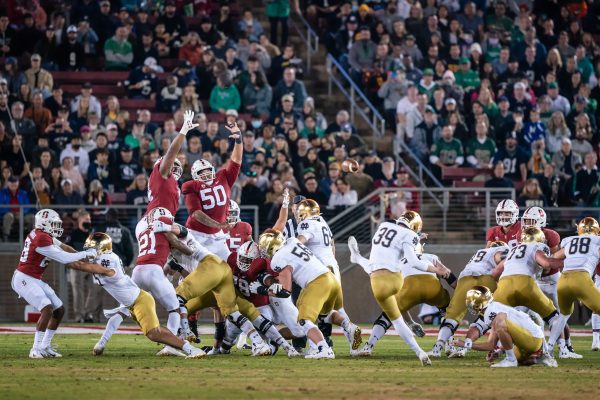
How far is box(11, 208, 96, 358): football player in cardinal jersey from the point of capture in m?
15.2

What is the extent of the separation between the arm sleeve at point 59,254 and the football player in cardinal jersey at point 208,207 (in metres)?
1.84

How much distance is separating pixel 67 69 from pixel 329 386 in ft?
54.3

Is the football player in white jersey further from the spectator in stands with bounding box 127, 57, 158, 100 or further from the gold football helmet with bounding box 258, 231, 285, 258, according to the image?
the spectator in stands with bounding box 127, 57, 158, 100

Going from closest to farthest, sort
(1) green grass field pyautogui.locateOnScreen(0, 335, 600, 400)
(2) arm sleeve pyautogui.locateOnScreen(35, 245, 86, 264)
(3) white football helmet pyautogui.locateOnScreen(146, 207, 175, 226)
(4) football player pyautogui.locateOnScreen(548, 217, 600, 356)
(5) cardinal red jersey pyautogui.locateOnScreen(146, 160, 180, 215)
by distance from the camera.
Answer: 1. (1) green grass field pyautogui.locateOnScreen(0, 335, 600, 400)
2. (2) arm sleeve pyautogui.locateOnScreen(35, 245, 86, 264)
3. (3) white football helmet pyautogui.locateOnScreen(146, 207, 175, 226)
4. (4) football player pyautogui.locateOnScreen(548, 217, 600, 356)
5. (5) cardinal red jersey pyautogui.locateOnScreen(146, 160, 180, 215)

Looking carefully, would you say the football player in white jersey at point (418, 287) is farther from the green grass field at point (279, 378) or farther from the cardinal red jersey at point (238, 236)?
the cardinal red jersey at point (238, 236)

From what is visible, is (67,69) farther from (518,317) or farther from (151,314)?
(518,317)

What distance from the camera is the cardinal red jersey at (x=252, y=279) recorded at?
15.6m

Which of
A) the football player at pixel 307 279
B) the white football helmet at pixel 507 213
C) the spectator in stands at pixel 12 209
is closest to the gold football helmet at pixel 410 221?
the football player at pixel 307 279

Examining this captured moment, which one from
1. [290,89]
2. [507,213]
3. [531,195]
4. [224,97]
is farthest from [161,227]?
[290,89]

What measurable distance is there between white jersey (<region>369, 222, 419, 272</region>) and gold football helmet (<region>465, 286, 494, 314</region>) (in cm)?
91

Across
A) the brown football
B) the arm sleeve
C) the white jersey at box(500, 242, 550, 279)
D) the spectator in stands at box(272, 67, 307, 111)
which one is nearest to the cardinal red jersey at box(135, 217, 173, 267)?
the arm sleeve

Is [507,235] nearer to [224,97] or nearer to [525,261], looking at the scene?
[525,261]

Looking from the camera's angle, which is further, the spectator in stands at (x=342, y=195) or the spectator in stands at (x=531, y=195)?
the spectator in stands at (x=531, y=195)

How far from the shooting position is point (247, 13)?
27594 mm
